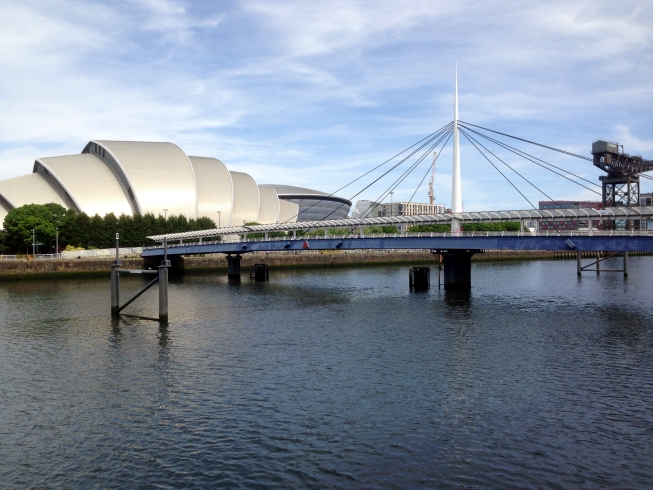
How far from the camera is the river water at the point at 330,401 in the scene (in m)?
12.5

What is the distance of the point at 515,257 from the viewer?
110 meters

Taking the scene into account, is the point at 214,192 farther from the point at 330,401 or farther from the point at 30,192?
the point at 330,401

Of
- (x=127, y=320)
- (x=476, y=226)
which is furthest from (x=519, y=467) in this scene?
(x=476, y=226)

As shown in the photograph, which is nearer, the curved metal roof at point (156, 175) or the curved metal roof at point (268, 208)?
the curved metal roof at point (156, 175)

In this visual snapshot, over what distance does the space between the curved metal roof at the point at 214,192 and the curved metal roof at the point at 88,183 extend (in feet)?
48.6

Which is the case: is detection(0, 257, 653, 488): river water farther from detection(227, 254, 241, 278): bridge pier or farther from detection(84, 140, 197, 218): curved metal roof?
detection(84, 140, 197, 218): curved metal roof

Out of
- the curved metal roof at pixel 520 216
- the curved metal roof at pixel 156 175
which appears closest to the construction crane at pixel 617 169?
the curved metal roof at pixel 520 216

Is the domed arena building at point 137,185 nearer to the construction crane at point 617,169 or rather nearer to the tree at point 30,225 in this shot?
the tree at point 30,225

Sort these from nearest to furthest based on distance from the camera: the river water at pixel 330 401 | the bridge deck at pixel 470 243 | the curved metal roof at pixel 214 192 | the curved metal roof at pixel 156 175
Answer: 1. the river water at pixel 330 401
2. the bridge deck at pixel 470 243
3. the curved metal roof at pixel 156 175
4. the curved metal roof at pixel 214 192

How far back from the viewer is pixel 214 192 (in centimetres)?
11475

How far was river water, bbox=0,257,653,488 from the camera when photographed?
41.1ft

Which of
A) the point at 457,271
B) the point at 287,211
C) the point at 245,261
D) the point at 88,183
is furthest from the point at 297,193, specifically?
the point at 457,271

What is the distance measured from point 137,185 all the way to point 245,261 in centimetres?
2998

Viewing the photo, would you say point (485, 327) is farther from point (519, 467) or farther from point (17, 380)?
point (17, 380)
